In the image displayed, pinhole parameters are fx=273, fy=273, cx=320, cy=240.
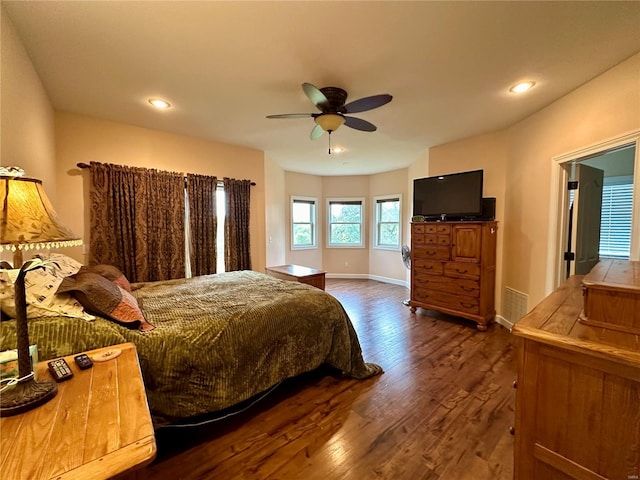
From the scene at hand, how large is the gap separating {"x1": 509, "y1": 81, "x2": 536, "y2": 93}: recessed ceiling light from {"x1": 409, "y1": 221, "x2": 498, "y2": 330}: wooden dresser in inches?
56.3

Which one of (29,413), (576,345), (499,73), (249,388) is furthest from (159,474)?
(499,73)

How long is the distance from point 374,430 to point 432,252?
2.55m

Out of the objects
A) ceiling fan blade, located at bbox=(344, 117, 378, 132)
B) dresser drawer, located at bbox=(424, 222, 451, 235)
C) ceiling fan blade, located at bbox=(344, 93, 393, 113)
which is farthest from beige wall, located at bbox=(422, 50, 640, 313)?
ceiling fan blade, located at bbox=(344, 117, 378, 132)

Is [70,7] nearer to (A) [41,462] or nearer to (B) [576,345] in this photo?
(A) [41,462]

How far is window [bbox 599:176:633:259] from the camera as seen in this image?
417cm

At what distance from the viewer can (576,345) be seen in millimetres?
979

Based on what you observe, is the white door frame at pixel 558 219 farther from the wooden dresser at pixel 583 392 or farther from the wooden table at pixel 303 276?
the wooden table at pixel 303 276

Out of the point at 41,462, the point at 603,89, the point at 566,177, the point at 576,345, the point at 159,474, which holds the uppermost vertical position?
the point at 603,89

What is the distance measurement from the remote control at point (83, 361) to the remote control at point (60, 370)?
0.04 m

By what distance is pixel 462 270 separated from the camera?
3.50 metres

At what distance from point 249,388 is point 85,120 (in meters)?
3.32

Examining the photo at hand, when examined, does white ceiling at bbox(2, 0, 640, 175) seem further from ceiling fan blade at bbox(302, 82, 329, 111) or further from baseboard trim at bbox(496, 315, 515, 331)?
baseboard trim at bbox(496, 315, 515, 331)

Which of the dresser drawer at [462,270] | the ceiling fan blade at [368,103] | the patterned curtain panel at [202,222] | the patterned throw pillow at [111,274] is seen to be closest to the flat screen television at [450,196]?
the dresser drawer at [462,270]

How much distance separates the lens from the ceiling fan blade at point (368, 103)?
206 cm
